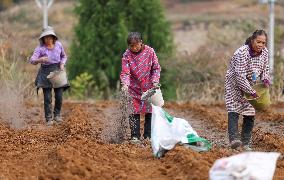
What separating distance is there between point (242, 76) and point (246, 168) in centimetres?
273

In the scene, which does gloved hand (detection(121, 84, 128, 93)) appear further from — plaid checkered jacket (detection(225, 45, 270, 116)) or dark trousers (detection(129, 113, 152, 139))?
plaid checkered jacket (detection(225, 45, 270, 116))

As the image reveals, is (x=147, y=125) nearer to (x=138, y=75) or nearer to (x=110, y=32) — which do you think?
(x=138, y=75)

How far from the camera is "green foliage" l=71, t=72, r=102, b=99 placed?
54.0ft

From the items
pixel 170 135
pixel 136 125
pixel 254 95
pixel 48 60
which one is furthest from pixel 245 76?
pixel 48 60

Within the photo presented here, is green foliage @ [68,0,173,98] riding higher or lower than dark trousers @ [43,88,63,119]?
higher

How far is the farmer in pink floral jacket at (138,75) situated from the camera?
28.3 ft

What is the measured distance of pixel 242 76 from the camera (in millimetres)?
7801

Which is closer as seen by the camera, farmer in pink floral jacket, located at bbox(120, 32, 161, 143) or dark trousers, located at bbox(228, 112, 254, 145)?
dark trousers, located at bbox(228, 112, 254, 145)

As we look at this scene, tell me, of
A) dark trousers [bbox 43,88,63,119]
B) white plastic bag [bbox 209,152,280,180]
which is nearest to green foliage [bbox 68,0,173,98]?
dark trousers [bbox 43,88,63,119]

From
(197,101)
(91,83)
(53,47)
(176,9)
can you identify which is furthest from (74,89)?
(176,9)

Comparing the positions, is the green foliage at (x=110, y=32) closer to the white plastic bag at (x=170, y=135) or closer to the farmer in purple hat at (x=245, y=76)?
the farmer in purple hat at (x=245, y=76)

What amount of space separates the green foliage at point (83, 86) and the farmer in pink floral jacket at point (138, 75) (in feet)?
24.7

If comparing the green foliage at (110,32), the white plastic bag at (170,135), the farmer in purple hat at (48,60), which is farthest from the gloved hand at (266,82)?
the green foliage at (110,32)

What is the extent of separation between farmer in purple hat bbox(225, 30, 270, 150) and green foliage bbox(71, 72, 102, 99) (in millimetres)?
8469
